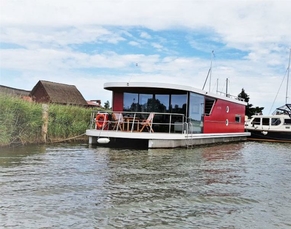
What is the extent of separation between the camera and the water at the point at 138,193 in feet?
14.3

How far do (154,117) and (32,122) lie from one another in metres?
4.69

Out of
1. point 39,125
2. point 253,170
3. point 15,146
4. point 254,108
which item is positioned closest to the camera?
point 253,170

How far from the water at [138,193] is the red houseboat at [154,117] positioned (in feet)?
9.28

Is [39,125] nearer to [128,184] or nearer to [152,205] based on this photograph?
[128,184]

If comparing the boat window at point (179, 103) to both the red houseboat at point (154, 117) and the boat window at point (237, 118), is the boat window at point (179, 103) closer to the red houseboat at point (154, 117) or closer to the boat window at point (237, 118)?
the red houseboat at point (154, 117)

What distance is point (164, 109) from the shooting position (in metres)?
13.6

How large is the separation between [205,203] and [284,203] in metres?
1.37

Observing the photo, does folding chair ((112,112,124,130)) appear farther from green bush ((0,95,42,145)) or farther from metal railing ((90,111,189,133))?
green bush ((0,95,42,145))

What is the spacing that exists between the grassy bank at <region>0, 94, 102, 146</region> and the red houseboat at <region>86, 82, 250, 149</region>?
4.26 ft

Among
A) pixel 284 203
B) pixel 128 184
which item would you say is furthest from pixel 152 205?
pixel 284 203

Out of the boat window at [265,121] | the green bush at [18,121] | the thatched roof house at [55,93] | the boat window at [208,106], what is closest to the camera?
the green bush at [18,121]

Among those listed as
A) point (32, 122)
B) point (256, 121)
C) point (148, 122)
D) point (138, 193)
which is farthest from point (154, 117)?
point (256, 121)

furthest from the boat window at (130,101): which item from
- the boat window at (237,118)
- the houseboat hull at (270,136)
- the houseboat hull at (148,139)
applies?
the houseboat hull at (270,136)

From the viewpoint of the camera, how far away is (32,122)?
1234 centimetres
